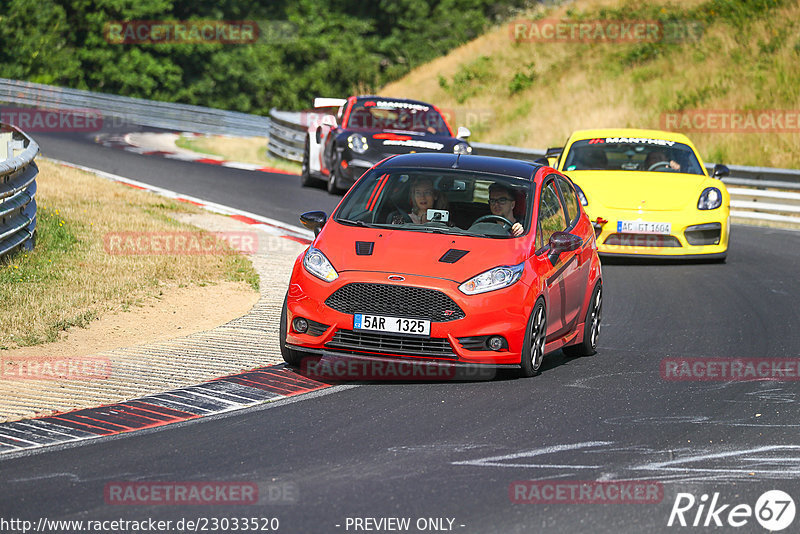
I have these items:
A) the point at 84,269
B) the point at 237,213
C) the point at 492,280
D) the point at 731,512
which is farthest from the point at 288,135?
the point at 731,512

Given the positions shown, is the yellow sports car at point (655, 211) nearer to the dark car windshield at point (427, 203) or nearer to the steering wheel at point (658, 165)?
the steering wheel at point (658, 165)

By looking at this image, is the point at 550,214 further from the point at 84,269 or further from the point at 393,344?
the point at 84,269

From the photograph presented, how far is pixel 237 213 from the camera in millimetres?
18391

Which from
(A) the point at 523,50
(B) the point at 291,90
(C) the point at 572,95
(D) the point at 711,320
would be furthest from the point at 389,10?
(D) the point at 711,320

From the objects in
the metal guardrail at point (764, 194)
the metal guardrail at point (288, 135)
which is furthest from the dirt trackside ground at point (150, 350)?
the metal guardrail at point (288, 135)

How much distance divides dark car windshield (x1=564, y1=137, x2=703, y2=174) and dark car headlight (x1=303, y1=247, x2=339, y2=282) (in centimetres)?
790

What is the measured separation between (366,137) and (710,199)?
6.44 meters

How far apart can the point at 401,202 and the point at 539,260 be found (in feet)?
3.95

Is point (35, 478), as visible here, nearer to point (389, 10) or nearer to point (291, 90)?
point (291, 90)

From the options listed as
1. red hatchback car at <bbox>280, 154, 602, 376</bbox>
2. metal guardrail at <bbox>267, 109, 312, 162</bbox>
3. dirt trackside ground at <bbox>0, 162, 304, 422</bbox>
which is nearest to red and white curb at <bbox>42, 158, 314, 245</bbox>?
dirt trackside ground at <bbox>0, 162, 304, 422</bbox>

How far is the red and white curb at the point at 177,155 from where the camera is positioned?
26094 millimetres

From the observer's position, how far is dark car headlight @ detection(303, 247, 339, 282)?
8398mm

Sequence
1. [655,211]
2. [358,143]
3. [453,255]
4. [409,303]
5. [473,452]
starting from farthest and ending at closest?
[358,143]
[655,211]
[453,255]
[409,303]
[473,452]

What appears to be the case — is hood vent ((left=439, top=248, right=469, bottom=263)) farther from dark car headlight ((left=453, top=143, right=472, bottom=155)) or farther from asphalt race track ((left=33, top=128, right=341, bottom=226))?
dark car headlight ((left=453, top=143, right=472, bottom=155))
